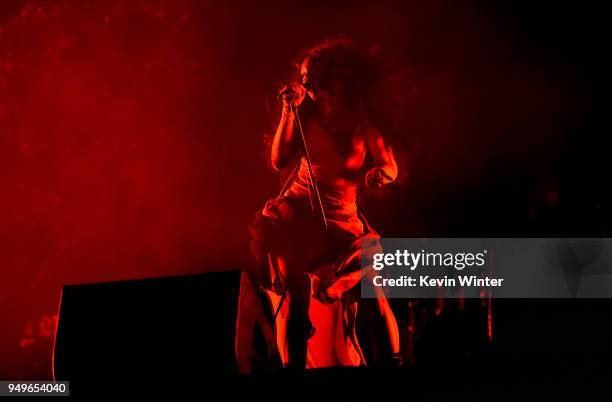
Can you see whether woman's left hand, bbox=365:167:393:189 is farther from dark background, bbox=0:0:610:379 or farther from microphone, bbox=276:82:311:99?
microphone, bbox=276:82:311:99

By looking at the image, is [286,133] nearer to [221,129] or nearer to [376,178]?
[221,129]

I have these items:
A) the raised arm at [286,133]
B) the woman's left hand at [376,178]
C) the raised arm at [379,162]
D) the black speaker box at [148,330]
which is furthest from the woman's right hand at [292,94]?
the black speaker box at [148,330]

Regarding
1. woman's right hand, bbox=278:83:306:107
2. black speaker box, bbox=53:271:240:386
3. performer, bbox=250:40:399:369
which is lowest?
black speaker box, bbox=53:271:240:386

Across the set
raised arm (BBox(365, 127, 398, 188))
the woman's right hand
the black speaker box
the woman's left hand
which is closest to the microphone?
the woman's right hand

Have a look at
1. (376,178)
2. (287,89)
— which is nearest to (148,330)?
(376,178)

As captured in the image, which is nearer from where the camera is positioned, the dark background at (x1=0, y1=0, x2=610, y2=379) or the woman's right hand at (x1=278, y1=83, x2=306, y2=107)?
the dark background at (x1=0, y1=0, x2=610, y2=379)

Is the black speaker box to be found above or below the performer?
below

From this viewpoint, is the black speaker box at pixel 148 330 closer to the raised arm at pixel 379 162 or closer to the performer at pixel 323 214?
the performer at pixel 323 214

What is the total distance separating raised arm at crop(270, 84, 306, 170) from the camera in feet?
12.0

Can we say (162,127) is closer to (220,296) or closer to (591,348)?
(220,296)

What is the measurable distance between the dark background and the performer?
11cm

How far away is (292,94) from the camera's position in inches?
145

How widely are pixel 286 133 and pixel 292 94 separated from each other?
9.2 inches

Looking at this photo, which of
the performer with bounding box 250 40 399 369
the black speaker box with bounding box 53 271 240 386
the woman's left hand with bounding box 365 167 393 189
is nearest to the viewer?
the black speaker box with bounding box 53 271 240 386
